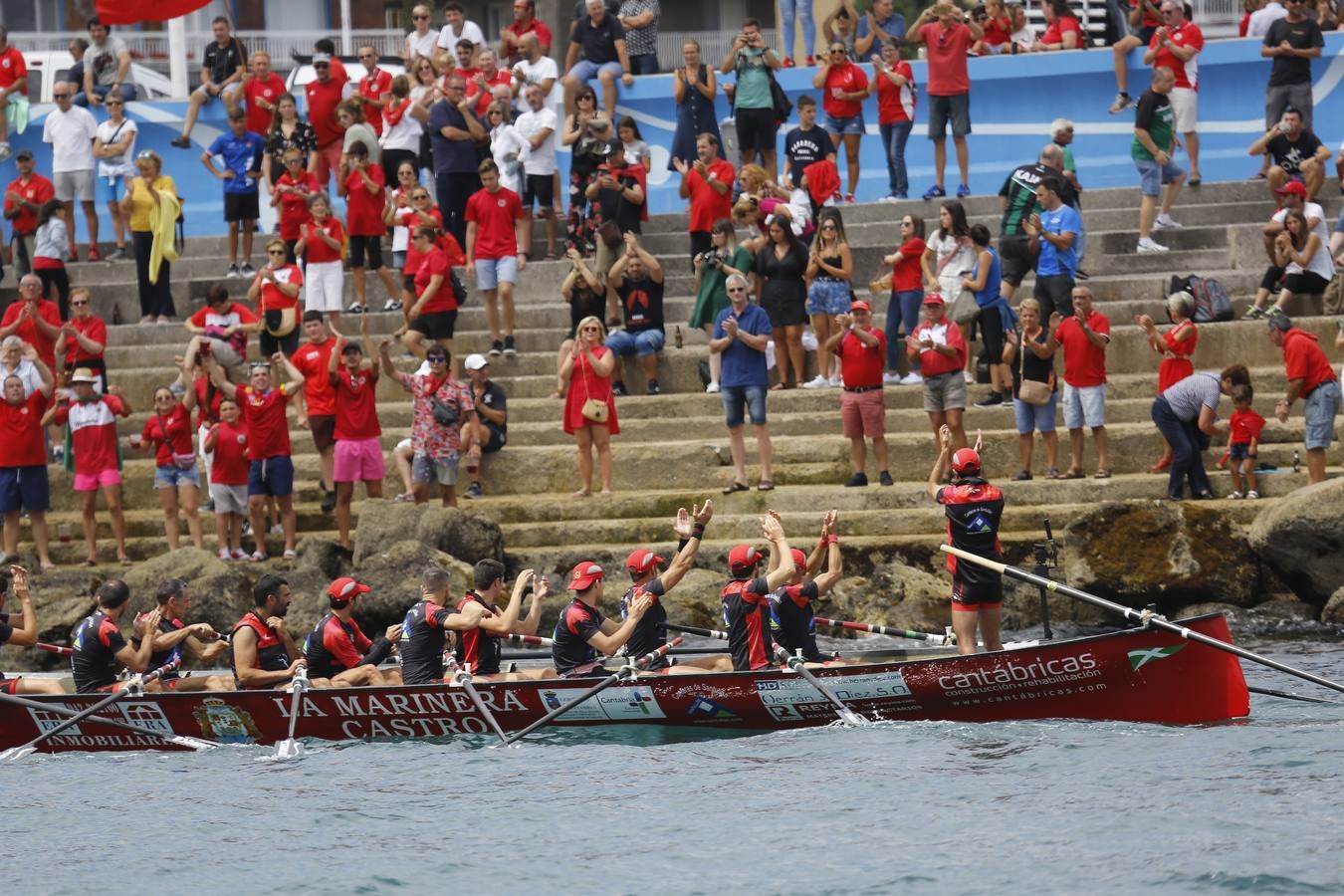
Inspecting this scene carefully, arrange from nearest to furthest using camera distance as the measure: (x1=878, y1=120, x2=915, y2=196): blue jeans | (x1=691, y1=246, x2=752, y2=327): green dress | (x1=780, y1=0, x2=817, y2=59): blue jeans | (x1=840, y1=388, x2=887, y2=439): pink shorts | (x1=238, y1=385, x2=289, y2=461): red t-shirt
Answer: (x1=840, y1=388, x2=887, y2=439): pink shorts
(x1=238, y1=385, x2=289, y2=461): red t-shirt
(x1=691, y1=246, x2=752, y2=327): green dress
(x1=878, y1=120, x2=915, y2=196): blue jeans
(x1=780, y1=0, x2=817, y2=59): blue jeans

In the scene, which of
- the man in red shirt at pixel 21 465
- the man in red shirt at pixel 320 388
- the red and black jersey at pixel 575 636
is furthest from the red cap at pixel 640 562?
the man in red shirt at pixel 21 465

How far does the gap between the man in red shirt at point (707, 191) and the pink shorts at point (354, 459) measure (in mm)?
4257

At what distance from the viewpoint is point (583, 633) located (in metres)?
15.4

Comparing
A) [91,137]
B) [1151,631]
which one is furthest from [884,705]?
[91,137]

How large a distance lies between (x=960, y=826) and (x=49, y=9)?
97.8 ft

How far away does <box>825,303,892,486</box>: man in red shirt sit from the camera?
19016 mm

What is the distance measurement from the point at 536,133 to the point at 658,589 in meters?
8.74

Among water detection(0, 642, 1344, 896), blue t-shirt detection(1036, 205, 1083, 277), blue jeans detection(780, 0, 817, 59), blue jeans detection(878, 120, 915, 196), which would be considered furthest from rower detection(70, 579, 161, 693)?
blue jeans detection(780, 0, 817, 59)

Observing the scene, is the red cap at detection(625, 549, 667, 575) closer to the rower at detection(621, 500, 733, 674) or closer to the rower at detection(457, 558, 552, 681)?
the rower at detection(621, 500, 733, 674)

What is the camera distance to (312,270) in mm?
21922

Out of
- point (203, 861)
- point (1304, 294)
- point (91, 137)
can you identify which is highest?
point (91, 137)

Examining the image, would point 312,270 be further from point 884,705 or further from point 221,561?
point 884,705

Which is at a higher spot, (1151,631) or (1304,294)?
(1304,294)

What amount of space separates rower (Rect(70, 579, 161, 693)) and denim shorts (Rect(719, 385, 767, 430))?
232 inches
